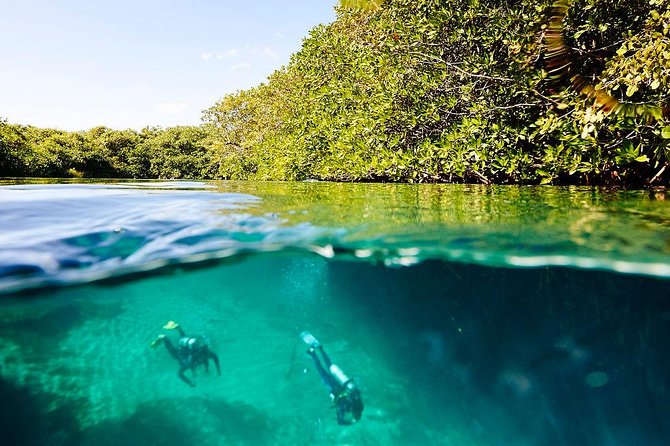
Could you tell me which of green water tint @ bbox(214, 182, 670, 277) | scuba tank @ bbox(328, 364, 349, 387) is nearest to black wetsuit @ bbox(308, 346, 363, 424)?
scuba tank @ bbox(328, 364, 349, 387)

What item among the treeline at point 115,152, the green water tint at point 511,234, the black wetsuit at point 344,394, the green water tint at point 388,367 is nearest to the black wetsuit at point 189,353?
the green water tint at point 388,367

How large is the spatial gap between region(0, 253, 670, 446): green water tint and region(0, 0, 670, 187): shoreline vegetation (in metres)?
3.04

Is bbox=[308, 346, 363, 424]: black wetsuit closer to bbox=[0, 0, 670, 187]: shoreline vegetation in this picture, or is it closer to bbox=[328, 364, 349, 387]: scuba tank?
bbox=[328, 364, 349, 387]: scuba tank

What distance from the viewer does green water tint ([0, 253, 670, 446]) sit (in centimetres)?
525

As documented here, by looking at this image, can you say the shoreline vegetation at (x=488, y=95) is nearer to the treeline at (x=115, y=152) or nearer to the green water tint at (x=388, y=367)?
the green water tint at (x=388, y=367)

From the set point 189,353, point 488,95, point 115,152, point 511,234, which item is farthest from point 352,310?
point 115,152

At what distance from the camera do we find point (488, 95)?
8.84 metres

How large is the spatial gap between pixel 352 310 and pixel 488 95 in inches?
269

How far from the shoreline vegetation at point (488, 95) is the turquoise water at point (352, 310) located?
51.7 inches

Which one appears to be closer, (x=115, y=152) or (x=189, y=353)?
(x=189, y=353)

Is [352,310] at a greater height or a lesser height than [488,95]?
lesser

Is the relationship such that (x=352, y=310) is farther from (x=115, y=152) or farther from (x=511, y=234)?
(x=115, y=152)

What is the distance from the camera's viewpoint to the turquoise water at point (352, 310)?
3465 mm

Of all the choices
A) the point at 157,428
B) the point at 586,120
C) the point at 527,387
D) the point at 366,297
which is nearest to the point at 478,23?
the point at 586,120
